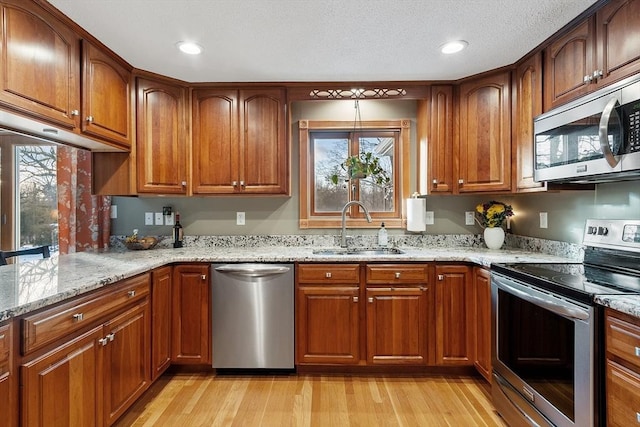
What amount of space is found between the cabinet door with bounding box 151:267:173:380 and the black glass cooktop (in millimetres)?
2125

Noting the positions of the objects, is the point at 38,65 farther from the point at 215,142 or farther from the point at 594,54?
the point at 594,54

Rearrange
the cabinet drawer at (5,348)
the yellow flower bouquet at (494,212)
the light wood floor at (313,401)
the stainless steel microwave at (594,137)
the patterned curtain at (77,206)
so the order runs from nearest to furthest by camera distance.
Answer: the cabinet drawer at (5,348) < the stainless steel microwave at (594,137) < the light wood floor at (313,401) < the patterned curtain at (77,206) < the yellow flower bouquet at (494,212)

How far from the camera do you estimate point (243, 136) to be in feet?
9.21

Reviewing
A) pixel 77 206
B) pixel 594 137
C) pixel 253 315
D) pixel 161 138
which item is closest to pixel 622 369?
pixel 594 137

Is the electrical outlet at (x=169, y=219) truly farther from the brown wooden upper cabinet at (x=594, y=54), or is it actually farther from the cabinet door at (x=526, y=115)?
the brown wooden upper cabinet at (x=594, y=54)

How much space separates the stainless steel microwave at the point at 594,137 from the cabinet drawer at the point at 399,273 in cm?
95

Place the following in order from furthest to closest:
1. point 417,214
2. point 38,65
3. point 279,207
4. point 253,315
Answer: point 279,207 → point 417,214 → point 253,315 → point 38,65

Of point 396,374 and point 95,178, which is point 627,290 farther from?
point 95,178

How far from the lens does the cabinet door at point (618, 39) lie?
1562 mm

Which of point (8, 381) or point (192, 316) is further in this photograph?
point (192, 316)

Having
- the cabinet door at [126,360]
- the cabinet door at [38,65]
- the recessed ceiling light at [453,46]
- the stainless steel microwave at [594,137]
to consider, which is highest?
the recessed ceiling light at [453,46]

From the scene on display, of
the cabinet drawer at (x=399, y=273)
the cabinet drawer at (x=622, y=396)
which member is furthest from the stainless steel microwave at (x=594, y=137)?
the cabinet drawer at (x=399, y=273)

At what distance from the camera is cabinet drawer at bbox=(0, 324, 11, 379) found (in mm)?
1160

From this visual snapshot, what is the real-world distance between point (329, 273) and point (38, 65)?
2.03 m
